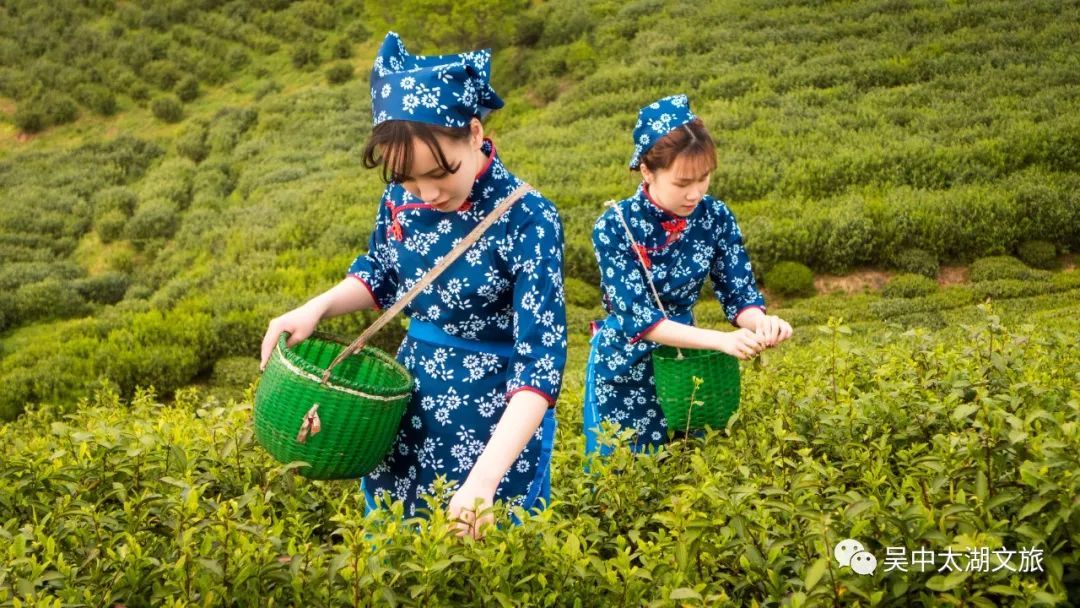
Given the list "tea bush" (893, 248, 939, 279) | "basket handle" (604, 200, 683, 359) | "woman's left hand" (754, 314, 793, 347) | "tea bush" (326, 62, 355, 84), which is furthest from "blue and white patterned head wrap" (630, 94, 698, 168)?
"tea bush" (326, 62, 355, 84)

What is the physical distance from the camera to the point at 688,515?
2330 millimetres

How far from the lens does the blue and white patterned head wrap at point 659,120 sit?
3510mm

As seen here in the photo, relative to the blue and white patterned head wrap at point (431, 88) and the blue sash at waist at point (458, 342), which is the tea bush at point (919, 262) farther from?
the blue and white patterned head wrap at point (431, 88)

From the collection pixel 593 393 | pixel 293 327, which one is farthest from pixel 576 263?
pixel 293 327

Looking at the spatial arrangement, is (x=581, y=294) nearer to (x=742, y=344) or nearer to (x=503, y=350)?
(x=742, y=344)

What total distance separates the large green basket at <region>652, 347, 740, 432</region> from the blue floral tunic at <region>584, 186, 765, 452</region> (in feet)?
0.71

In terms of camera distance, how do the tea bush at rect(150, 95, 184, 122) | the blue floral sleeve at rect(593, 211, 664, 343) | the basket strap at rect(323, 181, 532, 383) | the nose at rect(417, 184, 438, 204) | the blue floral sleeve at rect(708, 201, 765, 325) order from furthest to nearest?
the tea bush at rect(150, 95, 184, 122) < the blue floral sleeve at rect(708, 201, 765, 325) < the blue floral sleeve at rect(593, 211, 664, 343) < the basket strap at rect(323, 181, 532, 383) < the nose at rect(417, 184, 438, 204)

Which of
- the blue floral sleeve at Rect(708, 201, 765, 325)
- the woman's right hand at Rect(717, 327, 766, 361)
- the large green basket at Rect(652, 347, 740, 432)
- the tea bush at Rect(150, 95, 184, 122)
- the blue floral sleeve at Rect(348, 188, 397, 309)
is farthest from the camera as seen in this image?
the tea bush at Rect(150, 95, 184, 122)

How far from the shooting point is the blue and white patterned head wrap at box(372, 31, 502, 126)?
2232 mm

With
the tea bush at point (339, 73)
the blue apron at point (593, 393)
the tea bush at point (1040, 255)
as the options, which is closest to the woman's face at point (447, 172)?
the blue apron at point (593, 393)

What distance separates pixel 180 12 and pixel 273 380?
93.6 feet

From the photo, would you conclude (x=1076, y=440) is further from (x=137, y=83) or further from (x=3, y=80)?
(x=3, y=80)

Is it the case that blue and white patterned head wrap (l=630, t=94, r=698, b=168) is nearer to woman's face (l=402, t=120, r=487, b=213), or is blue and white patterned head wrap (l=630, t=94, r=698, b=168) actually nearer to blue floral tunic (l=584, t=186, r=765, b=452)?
blue floral tunic (l=584, t=186, r=765, b=452)

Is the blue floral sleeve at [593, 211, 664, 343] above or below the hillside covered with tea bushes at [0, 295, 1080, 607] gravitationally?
above
